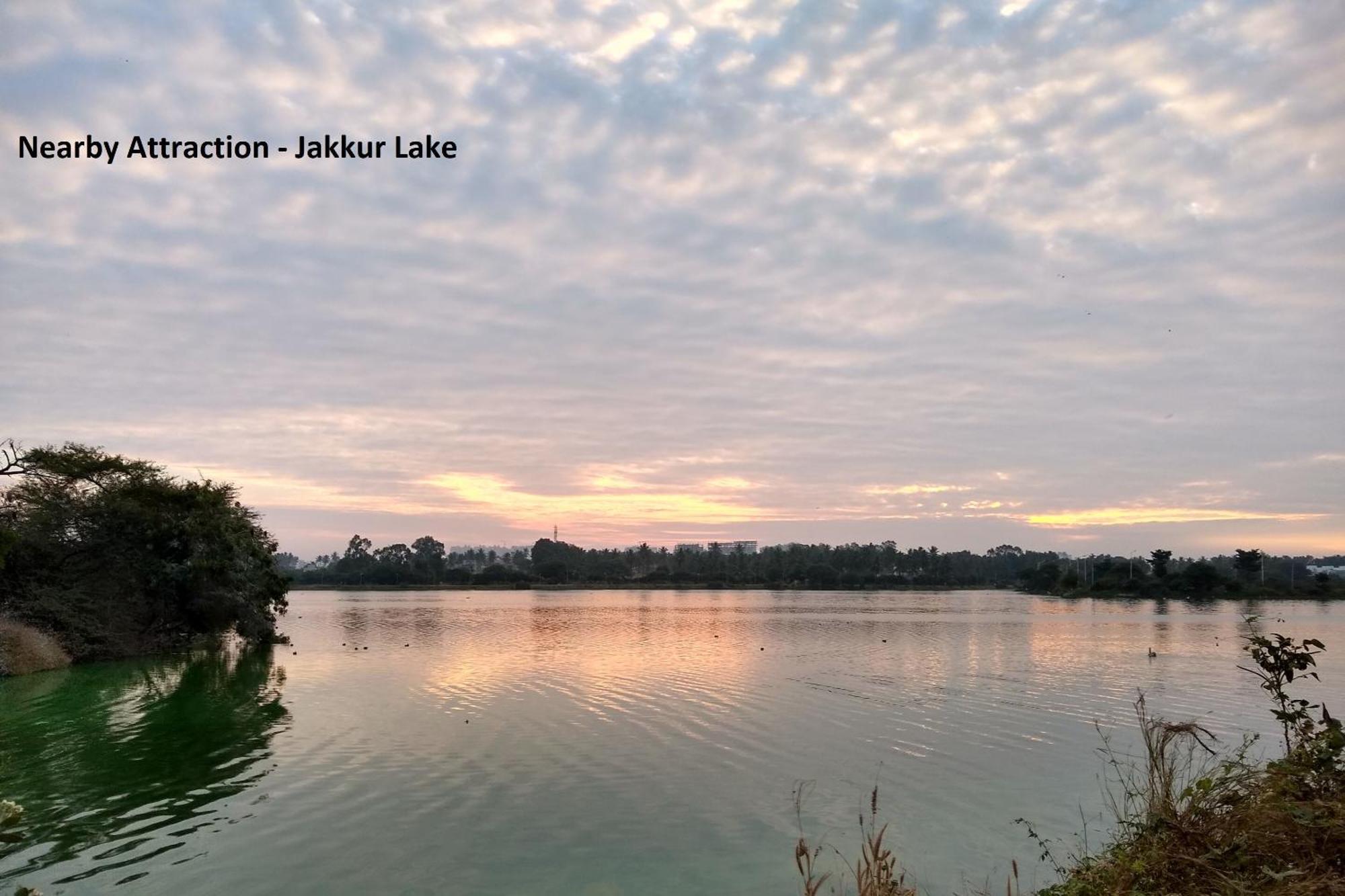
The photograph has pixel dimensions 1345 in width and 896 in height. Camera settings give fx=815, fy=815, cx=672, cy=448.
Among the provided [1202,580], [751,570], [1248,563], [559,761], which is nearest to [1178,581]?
[1202,580]

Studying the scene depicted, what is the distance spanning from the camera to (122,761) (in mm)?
16750

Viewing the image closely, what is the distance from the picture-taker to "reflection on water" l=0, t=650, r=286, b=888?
1145 cm

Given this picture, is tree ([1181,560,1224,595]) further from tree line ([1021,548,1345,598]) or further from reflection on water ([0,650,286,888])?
reflection on water ([0,650,286,888])

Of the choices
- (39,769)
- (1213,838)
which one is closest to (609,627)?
(39,769)

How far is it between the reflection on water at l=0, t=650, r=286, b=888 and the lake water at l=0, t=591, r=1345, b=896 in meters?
0.08

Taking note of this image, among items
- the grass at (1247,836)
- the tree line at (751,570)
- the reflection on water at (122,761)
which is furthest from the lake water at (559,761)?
the tree line at (751,570)

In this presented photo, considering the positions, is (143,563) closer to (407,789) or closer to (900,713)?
(407,789)

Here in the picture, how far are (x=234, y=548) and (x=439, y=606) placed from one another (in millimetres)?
49028

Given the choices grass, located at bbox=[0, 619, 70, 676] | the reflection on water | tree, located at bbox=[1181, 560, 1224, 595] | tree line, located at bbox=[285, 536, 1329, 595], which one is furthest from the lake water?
tree line, located at bbox=[285, 536, 1329, 595]

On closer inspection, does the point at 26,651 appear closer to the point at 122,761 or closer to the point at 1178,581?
the point at 122,761

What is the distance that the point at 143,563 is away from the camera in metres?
37.9

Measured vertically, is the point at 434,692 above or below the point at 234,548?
below

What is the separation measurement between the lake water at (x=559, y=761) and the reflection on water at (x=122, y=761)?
0.26 ft

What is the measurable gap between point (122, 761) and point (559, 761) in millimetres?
8905
